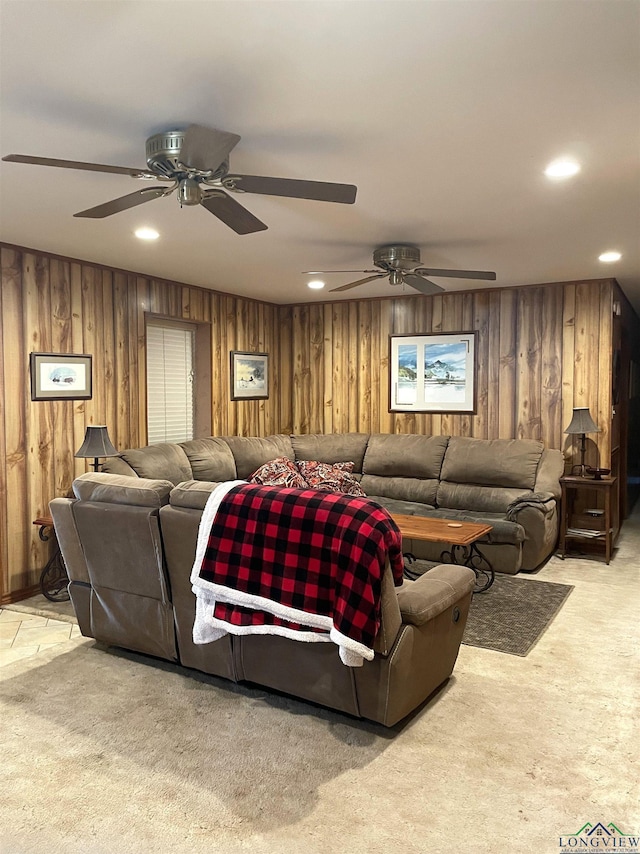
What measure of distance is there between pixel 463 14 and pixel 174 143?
1.15 metres

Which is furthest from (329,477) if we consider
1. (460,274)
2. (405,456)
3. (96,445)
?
(460,274)

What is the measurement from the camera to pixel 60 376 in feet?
15.4

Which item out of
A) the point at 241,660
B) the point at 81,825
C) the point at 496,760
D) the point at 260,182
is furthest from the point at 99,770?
the point at 260,182

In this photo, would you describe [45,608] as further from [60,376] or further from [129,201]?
[129,201]

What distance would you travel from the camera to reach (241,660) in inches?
113

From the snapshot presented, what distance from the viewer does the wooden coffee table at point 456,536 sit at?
4129mm

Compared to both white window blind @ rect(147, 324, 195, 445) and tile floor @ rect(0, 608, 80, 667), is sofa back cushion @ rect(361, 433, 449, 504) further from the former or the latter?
tile floor @ rect(0, 608, 80, 667)

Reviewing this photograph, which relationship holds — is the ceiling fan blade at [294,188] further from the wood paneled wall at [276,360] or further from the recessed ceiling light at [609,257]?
the recessed ceiling light at [609,257]

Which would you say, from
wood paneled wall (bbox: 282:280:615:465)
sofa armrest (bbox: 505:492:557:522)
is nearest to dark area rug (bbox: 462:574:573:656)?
sofa armrest (bbox: 505:492:557:522)

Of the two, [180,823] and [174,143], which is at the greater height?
[174,143]

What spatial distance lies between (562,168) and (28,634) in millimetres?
3850

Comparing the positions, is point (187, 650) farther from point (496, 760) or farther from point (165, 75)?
point (165, 75)

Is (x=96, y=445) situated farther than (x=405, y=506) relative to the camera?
No

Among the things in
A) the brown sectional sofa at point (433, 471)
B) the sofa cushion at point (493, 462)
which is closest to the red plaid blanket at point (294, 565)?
the brown sectional sofa at point (433, 471)
